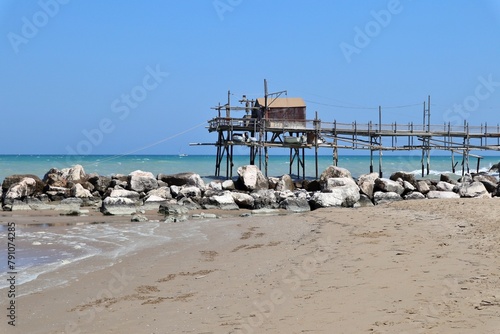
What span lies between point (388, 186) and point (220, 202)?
7.07 meters

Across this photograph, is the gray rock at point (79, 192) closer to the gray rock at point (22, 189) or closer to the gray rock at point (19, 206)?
the gray rock at point (22, 189)

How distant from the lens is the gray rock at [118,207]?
18875 mm

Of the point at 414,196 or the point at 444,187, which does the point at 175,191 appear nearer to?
the point at 414,196

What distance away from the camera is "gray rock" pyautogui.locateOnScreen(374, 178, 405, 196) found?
22.7 meters

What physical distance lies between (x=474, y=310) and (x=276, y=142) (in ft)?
93.9

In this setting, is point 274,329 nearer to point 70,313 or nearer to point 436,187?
point 70,313

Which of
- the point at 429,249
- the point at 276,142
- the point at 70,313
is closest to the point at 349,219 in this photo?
the point at 429,249

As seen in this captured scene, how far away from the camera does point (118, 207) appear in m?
19.1

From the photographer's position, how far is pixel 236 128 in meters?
33.9

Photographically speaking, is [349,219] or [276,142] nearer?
[349,219]

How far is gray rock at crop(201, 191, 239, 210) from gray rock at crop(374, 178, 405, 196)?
6303 millimetres

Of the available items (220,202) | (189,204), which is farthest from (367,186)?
(189,204)

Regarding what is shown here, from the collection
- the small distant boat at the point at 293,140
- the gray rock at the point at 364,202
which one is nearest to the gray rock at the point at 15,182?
the gray rock at the point at 364,202

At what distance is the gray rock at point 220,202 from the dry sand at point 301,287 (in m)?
8.21
